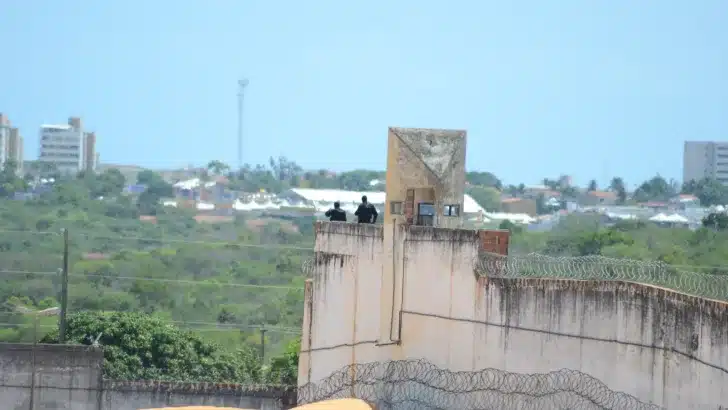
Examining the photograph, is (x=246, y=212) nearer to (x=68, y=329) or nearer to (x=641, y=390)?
(x=68, y=329)

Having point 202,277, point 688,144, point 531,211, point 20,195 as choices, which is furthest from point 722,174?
point 202,277

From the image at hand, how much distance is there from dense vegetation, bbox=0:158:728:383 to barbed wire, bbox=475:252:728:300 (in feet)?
49.2

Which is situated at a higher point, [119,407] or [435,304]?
[435,304]

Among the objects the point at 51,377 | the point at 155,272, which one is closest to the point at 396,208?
the point at 51,377

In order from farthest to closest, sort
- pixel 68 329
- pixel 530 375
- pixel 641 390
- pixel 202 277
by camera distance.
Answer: pixel 202 277 → pixel 68 329 → pixel 530 375 → pixel 641 390

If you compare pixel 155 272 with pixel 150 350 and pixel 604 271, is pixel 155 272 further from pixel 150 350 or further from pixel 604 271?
pixel 604 271

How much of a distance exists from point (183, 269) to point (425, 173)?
3032 inches

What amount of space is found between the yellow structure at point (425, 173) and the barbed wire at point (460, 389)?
78.3 inches

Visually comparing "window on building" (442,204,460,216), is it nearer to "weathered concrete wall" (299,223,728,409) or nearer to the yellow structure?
the yellow structure

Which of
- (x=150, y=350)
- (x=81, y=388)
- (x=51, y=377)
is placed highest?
(x=51, y=377)

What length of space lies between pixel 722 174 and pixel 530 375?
152m

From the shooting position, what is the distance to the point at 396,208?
2223cm

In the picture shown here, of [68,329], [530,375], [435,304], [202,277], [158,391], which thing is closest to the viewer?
[530,375]

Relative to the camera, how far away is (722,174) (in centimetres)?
16875
